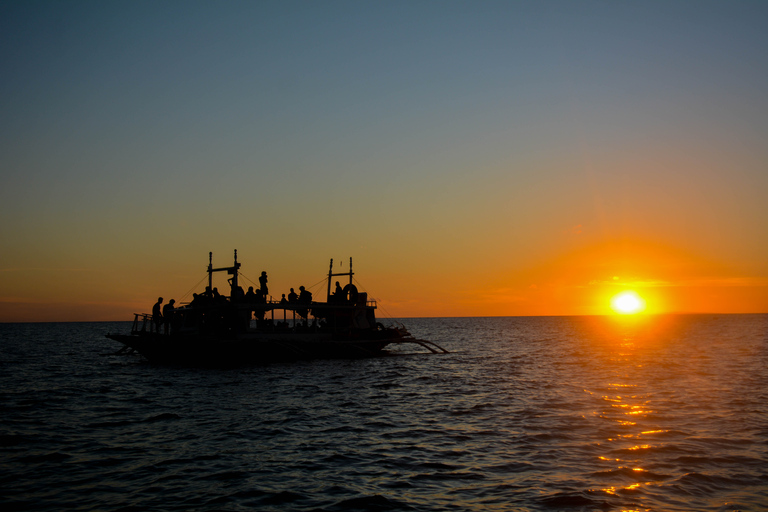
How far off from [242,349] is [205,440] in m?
23.3

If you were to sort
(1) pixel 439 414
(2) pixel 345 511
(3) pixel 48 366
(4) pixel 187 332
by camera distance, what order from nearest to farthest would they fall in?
(2) pixel 345 511
(1) pixel 439 414
(4) pixel 187 332
(3) pixel 48 366

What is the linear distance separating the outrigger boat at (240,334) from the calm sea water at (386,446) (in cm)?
857

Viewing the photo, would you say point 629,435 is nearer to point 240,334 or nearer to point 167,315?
point 240,334

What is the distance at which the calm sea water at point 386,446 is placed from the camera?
37.7 feet

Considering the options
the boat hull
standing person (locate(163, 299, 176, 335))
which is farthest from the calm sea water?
standing person (locate(163, 299, 176, 335))

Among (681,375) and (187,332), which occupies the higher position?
(187,332)

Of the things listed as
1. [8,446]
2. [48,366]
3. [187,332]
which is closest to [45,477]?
[8,446]

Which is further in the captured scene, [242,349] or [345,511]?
[242,349]

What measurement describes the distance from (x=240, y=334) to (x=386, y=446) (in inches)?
1052

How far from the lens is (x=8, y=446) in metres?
16.3

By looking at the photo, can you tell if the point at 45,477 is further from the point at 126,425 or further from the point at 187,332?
the point at 187,332

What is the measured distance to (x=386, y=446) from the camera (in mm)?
15852

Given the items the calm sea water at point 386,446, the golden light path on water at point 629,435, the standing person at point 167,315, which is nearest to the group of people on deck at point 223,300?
the standing person at point 167,315

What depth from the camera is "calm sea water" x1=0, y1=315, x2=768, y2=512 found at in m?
11.5
